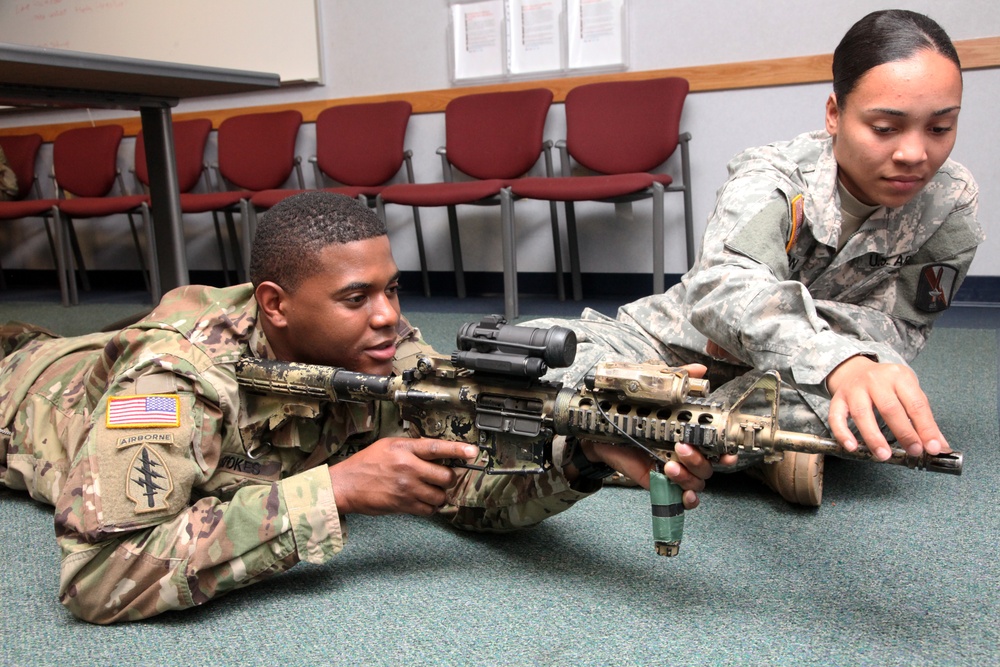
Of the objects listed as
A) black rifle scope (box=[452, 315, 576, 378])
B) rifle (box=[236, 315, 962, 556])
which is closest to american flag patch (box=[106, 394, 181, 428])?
rifle (box=[236, 315, 962, 556])

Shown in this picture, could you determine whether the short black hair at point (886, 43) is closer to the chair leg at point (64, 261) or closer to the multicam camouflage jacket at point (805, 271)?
the multicam camouflage jacket at point (805, 271)

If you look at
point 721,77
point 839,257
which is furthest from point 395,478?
point 721,77

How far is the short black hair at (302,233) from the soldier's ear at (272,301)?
2 cm

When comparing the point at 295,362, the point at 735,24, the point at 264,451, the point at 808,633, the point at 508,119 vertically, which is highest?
the point at 735,24

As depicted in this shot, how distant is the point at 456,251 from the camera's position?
4.82 m

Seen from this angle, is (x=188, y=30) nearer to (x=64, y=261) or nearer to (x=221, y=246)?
(x=221, y=246)

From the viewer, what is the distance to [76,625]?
128cm

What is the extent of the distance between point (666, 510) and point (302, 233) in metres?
0.78

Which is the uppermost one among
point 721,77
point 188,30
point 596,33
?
point 188,30

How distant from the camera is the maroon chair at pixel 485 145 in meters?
4.07

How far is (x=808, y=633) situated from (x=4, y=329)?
217cm

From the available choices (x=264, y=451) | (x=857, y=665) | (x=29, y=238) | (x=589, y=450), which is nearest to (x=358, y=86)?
(x=29, y=238)

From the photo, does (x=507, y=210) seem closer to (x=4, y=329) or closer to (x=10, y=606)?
(x=4, y=329)

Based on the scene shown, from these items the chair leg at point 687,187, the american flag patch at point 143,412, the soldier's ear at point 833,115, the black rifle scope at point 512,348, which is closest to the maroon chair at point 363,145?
the chair leg at point 687,187
